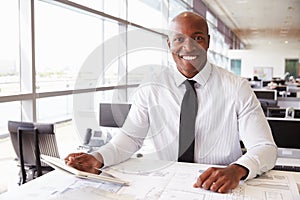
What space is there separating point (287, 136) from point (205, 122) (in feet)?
5.46

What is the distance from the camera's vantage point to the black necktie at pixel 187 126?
1.44 meters

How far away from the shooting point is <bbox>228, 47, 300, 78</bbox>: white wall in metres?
19.7

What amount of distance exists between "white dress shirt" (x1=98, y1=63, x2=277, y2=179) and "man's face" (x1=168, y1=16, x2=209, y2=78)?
49 mm

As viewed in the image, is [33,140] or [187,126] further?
[33,140]

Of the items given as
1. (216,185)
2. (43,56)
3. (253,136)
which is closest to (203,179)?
(216,185)

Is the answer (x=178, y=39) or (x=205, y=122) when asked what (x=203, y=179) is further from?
(x=178, y=39)

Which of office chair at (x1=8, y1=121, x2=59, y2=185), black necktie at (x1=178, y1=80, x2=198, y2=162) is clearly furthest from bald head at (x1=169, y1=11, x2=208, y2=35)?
office chair at (x1=8, y1=121, x2=59, y2=185)

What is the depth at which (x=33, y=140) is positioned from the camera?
302cm

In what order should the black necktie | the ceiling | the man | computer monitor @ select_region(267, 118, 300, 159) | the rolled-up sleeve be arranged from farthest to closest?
the ceiling
computer monitor @ select_region(267, 118, 300, 159)
the black necktie
the man
the rolled-up sleeve

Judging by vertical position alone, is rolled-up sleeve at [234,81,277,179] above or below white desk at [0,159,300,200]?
above

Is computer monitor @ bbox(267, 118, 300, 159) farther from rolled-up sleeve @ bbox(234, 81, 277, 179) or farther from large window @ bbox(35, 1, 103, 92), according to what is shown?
large window @ bbox(35, 1, 103, 92)

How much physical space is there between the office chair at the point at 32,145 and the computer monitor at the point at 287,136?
5.89 feet

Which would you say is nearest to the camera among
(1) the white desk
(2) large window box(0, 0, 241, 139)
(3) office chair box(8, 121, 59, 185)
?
(1) the white desk

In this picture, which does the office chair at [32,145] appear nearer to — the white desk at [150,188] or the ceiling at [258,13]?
the white desk at [150,188]
